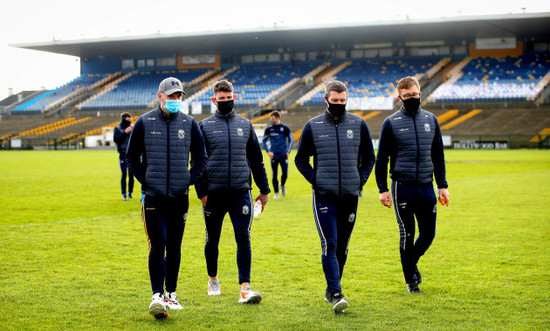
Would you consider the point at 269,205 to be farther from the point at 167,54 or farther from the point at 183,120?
the point at 167,54

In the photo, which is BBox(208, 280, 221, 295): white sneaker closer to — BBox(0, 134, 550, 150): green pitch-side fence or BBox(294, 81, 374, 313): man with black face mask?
BBox(294, 81, 374, 313): man with black face mask

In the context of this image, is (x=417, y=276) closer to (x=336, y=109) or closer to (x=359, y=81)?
(x=336, y=109)

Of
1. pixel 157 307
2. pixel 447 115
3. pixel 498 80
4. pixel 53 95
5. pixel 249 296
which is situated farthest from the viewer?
pixel 53 95

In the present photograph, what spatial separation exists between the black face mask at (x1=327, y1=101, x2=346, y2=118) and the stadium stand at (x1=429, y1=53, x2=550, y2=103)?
1960 inches

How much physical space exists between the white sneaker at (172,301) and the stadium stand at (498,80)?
50.7 m

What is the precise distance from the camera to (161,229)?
5789mm

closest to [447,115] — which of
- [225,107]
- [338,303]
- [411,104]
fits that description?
[411,104]

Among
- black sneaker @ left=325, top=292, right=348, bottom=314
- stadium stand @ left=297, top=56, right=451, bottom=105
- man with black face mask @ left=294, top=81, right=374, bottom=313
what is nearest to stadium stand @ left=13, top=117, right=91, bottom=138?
stadium stand @ left=297, top=56, right=451, bottom=105

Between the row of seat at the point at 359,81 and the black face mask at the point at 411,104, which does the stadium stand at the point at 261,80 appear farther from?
the black face mask at the point at 411,104

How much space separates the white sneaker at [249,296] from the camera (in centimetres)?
609

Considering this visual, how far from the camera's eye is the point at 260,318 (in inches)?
223

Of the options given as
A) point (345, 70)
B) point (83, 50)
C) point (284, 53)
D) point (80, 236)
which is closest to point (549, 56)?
point (345, 70)

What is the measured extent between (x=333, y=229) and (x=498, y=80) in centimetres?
5395

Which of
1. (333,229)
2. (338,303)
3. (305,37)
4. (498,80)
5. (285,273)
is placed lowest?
(285,273)
